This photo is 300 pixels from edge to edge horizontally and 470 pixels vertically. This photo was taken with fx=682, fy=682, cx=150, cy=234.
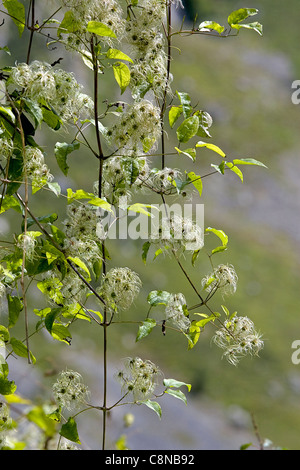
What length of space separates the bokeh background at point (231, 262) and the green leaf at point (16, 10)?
2642mm

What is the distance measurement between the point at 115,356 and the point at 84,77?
6927 mm

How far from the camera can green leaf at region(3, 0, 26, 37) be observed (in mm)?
1252

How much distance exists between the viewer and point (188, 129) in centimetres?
128

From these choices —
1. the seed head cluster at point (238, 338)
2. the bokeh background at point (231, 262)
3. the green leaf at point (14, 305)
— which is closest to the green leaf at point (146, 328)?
the seed head cluster at point (238, 338)

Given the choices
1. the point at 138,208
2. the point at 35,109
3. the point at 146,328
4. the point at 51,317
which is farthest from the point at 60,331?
the point at 35,109

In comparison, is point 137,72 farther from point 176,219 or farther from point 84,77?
point 84,77

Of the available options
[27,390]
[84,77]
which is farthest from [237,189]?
[27,390]

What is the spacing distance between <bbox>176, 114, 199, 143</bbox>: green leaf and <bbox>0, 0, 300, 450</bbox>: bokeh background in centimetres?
261

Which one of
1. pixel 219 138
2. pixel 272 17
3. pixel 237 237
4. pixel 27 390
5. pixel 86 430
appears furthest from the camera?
pixel 272 17

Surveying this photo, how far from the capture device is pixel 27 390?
8539mm

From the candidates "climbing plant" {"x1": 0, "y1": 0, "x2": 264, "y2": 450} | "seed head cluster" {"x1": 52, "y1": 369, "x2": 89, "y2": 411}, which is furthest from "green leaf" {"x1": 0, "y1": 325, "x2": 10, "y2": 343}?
"seed head cluster" {"x1": 52, "y1": 369, "x2": 89, "y2": 411}

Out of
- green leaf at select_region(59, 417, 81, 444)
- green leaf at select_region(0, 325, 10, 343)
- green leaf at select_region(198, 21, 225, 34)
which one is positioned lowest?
green leaf at select_region(59, 417, 81, 444)

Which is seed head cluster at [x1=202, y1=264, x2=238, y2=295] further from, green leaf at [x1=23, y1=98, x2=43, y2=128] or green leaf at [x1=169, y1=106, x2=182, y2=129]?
green leaf at [x1=23, y1=98, x2=43, y2=128]

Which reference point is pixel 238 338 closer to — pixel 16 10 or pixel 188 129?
pixel 188 129
